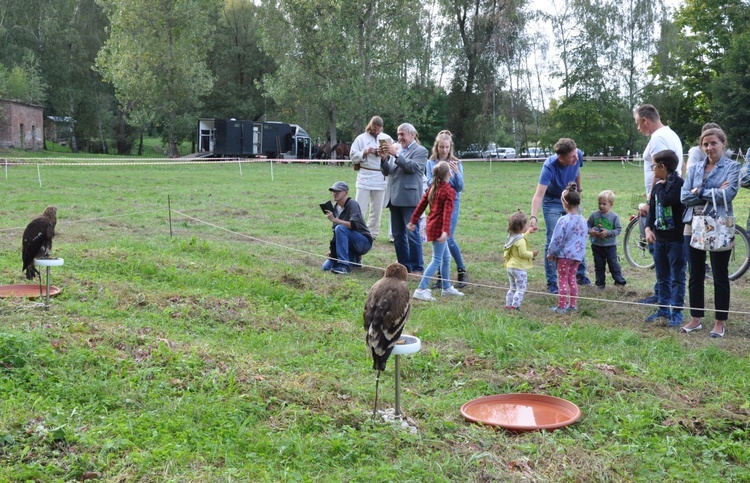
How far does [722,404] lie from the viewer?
520 centimetres

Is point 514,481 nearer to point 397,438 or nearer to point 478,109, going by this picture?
point 397,438

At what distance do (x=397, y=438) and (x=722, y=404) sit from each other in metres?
2.32

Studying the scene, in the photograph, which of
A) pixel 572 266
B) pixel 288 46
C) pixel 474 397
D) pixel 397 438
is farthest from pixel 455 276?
pixel 288 46

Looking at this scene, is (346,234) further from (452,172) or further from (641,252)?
(641,252)

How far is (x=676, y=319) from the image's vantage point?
759 centimetres

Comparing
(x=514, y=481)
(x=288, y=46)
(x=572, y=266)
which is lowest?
(x=514, y=481)

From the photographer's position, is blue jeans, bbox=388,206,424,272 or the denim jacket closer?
the denim jacket

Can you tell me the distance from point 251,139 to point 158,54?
8.19m

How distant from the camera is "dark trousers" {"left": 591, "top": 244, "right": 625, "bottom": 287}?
9.38m

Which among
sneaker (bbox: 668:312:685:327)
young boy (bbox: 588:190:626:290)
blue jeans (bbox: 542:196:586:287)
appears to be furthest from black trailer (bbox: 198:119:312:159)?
sneaker (bbox: 668:312:685:327)

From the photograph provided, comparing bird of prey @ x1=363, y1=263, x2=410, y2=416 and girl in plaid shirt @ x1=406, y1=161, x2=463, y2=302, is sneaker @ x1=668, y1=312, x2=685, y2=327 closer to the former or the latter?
girl in plaid shirt @ x1=406, y1=161, x2=463, y2=302

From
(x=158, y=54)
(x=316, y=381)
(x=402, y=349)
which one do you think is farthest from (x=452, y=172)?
(x=158, y=54)

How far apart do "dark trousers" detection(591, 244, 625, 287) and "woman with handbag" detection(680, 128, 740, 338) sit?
208cm

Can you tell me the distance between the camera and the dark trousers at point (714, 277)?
704 cm
